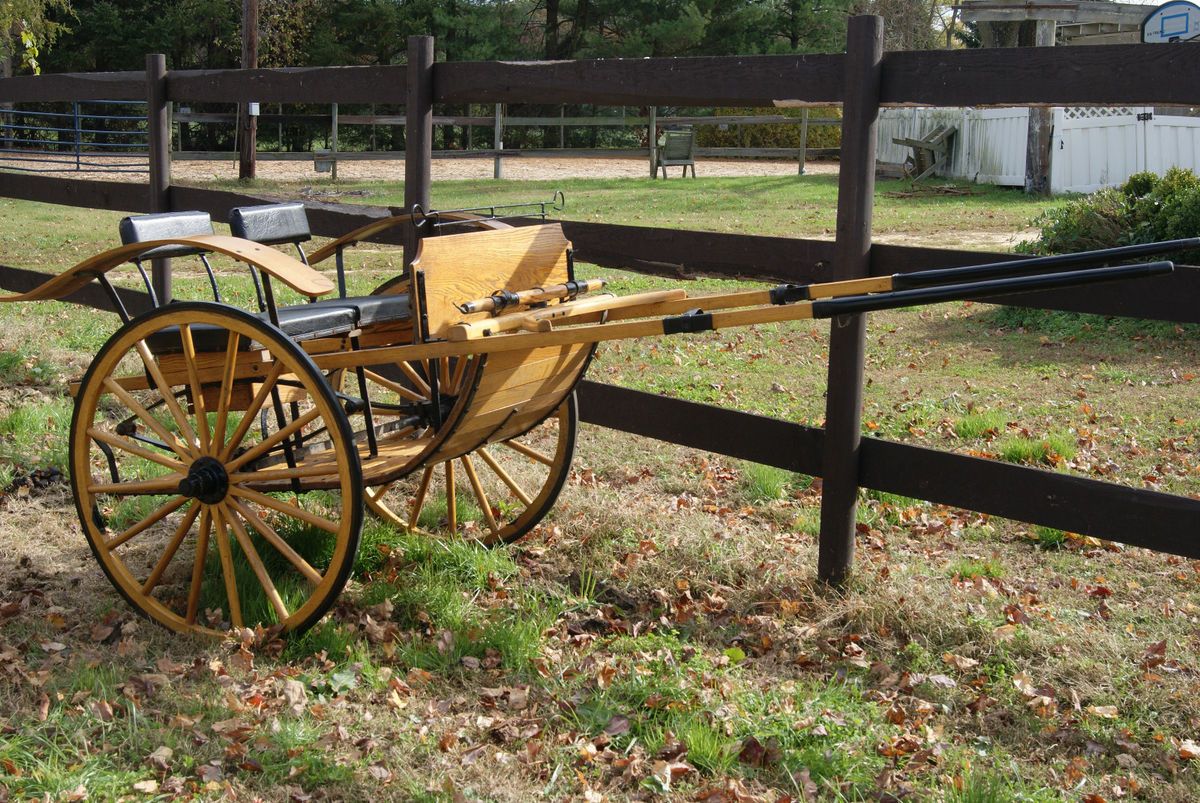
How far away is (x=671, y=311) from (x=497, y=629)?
1256mm

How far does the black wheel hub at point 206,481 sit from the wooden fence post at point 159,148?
3.54 m

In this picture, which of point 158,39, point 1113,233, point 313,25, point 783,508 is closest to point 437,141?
point 313,25

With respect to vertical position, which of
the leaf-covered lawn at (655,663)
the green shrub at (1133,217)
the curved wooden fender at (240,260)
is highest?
the green shrub at (1133,217)

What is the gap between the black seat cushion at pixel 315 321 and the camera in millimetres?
4117

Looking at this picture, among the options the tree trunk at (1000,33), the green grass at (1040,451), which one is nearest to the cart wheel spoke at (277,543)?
the green grass at (1040,451)

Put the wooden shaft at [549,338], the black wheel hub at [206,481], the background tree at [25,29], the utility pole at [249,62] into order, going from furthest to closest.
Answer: the utility pole at [249,62]
the background tree at [25,29]
the black wheel hub at [206,481]
the wooden shaft at [549,338]

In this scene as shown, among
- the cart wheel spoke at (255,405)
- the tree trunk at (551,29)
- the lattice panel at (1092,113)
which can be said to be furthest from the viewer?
the tree trunk at (551,29)

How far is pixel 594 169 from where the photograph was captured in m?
27.8

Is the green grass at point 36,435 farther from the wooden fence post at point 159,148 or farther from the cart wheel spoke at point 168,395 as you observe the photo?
the cart wheel spoke at point 168,395

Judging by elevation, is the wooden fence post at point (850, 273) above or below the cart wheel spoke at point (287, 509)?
above

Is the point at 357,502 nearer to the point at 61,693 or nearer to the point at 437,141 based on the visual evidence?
the point at 61,693

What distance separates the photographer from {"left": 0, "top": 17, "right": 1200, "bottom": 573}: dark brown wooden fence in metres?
3.75

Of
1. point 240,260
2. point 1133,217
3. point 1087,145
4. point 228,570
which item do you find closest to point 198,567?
point 228,570

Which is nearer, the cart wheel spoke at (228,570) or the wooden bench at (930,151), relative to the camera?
the cart wheel spoke at (228,570)
